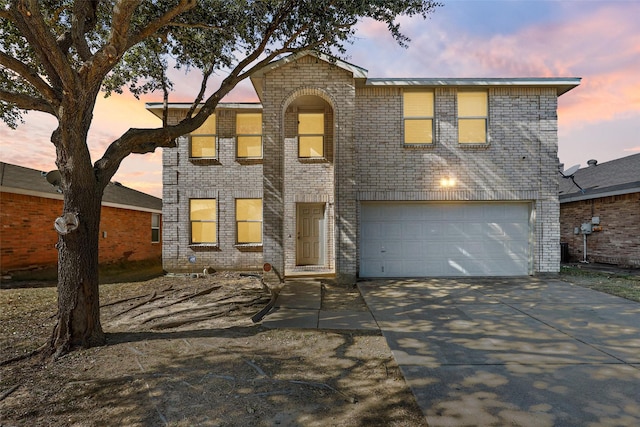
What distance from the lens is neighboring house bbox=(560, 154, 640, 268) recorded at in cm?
1214

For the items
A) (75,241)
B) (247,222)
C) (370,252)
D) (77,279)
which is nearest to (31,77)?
(75,241)

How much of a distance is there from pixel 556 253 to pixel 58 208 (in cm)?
1844

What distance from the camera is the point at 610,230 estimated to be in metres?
13.0

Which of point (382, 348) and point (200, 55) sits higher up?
point (200, 55)

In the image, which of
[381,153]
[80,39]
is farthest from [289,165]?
[80,39]

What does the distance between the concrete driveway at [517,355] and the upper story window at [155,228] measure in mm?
15854

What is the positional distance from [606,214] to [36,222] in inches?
886

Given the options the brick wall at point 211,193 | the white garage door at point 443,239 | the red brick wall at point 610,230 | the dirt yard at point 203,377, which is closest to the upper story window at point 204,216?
the brick wall at point 211,193

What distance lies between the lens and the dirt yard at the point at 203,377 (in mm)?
3018

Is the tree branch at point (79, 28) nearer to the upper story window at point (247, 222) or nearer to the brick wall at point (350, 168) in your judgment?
the brick wall at point (350, 168)

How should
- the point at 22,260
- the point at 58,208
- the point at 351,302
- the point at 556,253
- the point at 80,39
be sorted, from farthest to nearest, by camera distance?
the point at 58,208 → the point at 22,260 → the point at 556,253 → the point at 351,302 → the point at 80,39

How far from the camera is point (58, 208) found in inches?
508

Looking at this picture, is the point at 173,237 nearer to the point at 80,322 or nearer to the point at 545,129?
the point at 80,322

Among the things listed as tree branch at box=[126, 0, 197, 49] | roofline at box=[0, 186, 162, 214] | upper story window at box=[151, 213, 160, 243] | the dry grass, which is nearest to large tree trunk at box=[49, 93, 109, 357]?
tree branch at box=[126, 0, 197, 49]
